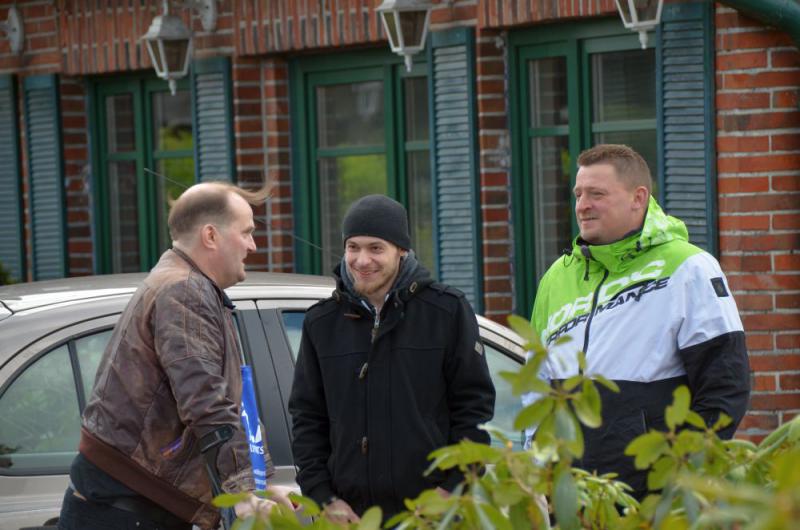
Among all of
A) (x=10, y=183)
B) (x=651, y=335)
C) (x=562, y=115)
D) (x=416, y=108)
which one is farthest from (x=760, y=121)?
(x=10, y=183)

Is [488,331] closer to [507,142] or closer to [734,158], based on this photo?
[734,158]

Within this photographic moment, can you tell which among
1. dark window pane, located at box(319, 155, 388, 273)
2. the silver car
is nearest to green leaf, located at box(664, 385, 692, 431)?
the silver car

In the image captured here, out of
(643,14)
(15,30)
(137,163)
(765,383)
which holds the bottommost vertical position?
(765,383)

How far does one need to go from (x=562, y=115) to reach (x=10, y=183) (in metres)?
4.73

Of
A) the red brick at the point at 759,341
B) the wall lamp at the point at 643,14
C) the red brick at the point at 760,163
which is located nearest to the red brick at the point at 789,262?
the red brick at the point at 759,341

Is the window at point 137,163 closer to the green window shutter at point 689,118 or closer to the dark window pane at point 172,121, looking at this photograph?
the dark window pane at point 172,121

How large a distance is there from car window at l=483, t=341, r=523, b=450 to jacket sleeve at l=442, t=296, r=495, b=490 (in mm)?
1006

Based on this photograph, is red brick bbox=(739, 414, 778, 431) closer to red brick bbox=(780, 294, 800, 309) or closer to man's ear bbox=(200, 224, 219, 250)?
red brick bbox=(780, 294, 800, 309)

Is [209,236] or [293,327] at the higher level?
[209,236]

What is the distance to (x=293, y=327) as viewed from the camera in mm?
4996

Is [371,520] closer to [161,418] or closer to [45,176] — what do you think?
[161,418]

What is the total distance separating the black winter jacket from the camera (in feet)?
12.9

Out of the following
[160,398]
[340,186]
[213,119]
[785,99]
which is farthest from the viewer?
[213,119]

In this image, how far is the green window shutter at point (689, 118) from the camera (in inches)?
278
